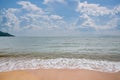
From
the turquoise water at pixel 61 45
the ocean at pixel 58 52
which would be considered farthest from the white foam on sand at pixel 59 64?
the turquoise water at pixel 61 45

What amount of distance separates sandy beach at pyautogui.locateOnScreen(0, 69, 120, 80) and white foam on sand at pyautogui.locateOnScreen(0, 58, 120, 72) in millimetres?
79

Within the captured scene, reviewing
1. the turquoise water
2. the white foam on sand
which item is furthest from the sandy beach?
the turquoise water

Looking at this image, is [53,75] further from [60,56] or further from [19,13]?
[19,13]

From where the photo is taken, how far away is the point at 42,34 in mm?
3117

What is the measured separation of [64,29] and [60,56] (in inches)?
18.8

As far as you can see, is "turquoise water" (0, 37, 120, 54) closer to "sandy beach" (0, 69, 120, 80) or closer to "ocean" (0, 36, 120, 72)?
"ocean" (0, 36, 120, 72)

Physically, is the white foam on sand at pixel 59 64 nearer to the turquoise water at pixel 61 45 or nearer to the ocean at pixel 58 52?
the ocean at pixel 58 52

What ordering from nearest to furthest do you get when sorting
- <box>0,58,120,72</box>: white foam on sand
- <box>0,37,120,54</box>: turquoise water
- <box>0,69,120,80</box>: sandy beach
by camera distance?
<box>0,69,120,80</box>: sandy beach, <box>0,58,120,72</box>: white foam on sand, <box>0,37,120,54</box>: turquoise water

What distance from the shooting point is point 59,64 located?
292 centimetres

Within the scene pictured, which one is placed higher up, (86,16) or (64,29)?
(86,16)

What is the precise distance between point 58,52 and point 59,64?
235 mm

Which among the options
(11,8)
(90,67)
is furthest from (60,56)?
(11,8)

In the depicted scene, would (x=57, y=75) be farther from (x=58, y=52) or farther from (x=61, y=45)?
(x=61, y=45)

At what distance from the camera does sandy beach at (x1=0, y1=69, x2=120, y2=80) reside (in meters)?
2.74
